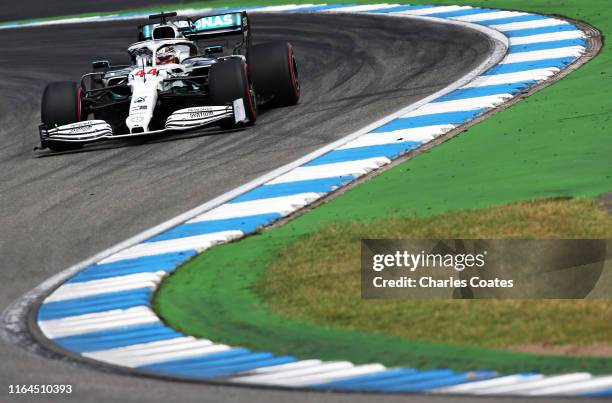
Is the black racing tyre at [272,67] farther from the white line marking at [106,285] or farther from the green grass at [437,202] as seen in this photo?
the white line marking at [106,285]

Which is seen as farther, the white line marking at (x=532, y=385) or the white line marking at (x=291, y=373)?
the white line marking at (x=291, y=373)

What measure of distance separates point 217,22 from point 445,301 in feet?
29.7

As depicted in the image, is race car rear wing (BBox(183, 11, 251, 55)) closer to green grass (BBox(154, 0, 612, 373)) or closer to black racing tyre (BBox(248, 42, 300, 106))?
black racing tyre (BBox(248, 42, 300, 106))

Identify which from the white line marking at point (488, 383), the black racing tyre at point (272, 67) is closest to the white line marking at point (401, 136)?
the black racing tyre at point (272, 67)

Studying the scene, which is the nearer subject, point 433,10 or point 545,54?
point 545,54

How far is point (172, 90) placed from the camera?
14.4 m

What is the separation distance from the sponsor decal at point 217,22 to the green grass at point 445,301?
22.2ft

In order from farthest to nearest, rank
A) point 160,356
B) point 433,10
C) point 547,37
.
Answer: point 433,10 < point 547,37 < point 160,356

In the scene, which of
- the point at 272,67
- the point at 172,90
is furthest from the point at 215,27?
the point at 172,90

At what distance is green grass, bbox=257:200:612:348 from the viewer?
683 centimetres

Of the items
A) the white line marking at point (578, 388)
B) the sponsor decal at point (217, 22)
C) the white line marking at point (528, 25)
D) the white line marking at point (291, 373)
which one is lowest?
the white line marking at point (528, 25)

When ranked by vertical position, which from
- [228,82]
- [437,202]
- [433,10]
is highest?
[228,82]

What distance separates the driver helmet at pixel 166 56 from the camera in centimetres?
1488

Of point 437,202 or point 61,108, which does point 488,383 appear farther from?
point 61,108
